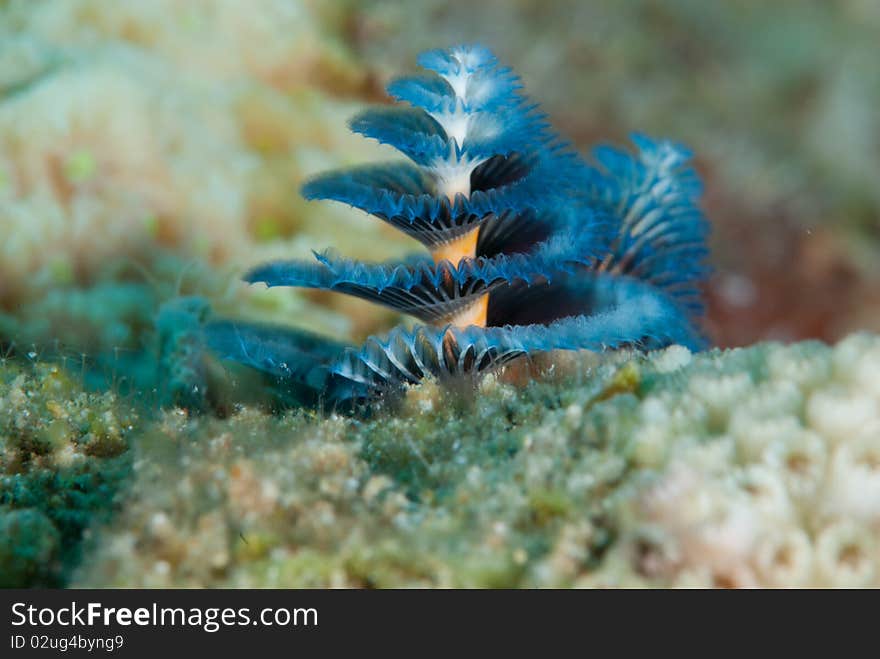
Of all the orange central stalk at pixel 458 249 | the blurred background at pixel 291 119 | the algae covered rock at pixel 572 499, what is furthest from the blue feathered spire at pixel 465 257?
the blurred background at pixel 291 119

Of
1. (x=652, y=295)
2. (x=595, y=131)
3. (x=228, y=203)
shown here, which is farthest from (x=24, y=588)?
(x=595, y=131)

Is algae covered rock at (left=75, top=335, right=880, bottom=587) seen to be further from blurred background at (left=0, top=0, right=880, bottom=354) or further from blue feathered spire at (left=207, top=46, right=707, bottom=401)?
blurred background at (left=0, top=0, right=880, bottom=354)

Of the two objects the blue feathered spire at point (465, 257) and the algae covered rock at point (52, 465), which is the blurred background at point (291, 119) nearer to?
the algae covered rock at point (52, 465)

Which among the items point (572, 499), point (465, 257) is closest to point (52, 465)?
point (465, 257)

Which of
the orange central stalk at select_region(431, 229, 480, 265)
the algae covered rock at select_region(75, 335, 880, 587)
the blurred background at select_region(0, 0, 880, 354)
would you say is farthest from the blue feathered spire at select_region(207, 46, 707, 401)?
the blurred background at select_region(0, 0, 880, 354)

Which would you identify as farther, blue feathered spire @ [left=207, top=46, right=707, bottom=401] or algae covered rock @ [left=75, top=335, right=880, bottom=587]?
blue feathered spire @ [left=207, top=46, right=707, bottom=401]

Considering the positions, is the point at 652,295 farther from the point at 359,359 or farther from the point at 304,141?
the point at 304,141
